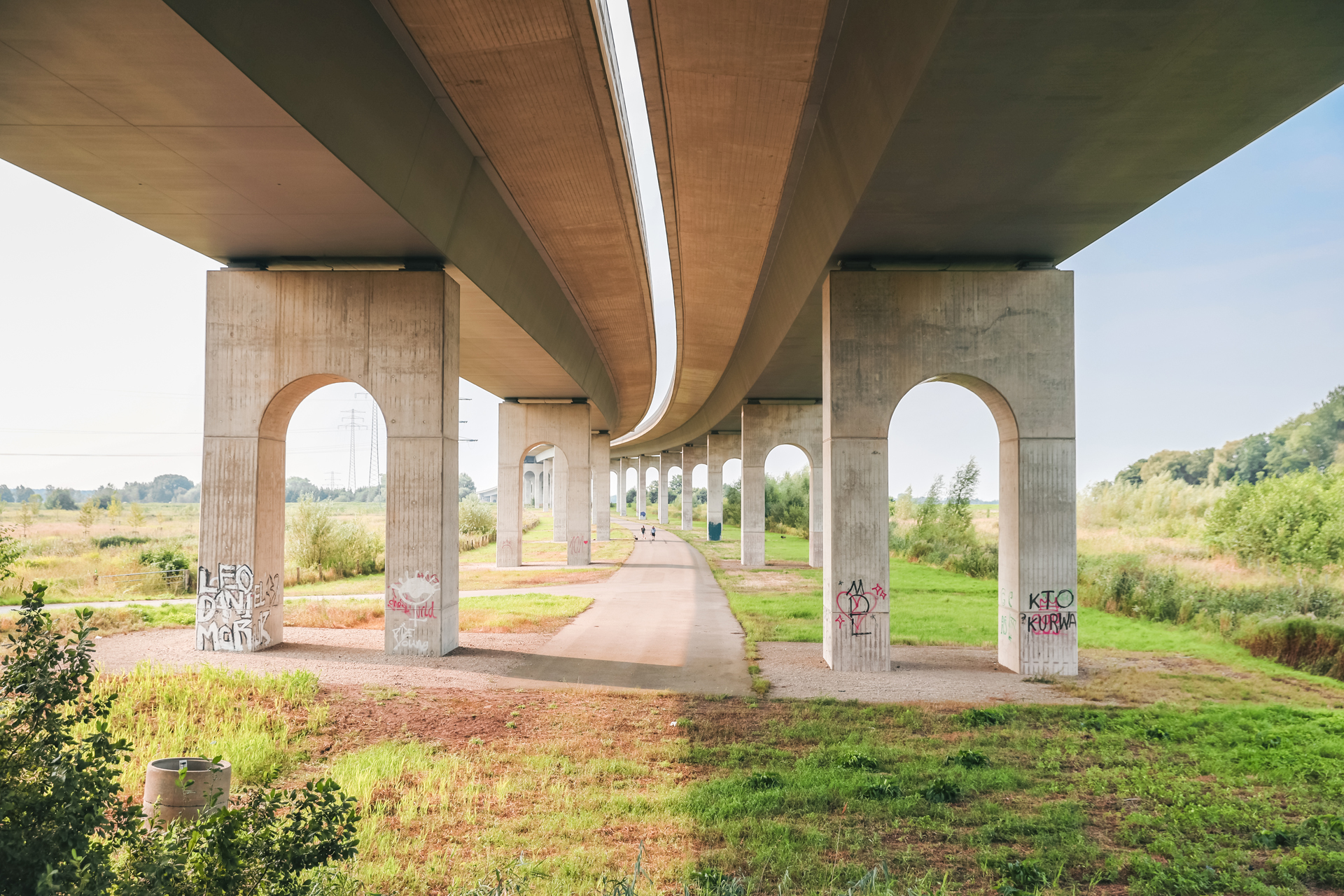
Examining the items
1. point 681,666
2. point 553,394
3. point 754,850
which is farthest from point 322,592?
point 754,850

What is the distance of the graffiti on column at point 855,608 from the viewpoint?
42.6 feet

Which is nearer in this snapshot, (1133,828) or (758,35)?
(1133,828)

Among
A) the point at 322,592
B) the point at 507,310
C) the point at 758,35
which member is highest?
the point at 758,35

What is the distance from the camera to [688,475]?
7112cm

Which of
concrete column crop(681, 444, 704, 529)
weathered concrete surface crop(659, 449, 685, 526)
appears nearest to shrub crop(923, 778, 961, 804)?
concrete column crop(681, 444, 704, 529)

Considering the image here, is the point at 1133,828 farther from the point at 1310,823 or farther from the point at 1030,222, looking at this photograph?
the point at 1030,222

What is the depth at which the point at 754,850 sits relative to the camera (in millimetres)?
6191

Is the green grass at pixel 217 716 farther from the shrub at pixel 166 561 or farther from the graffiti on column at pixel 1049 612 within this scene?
the shrub at pixel 166 561

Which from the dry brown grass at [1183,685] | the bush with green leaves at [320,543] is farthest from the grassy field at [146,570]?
the dry brown grass at [1183,685]

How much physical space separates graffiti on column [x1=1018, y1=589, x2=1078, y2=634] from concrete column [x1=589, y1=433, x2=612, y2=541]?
137 ft

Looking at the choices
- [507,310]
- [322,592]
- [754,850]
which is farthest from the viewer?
[322,592]

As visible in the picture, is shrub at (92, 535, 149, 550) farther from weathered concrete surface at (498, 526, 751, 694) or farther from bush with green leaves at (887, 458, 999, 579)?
bush with green leaves at (887, 458, 999, 579)

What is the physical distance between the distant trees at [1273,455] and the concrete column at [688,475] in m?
32.8

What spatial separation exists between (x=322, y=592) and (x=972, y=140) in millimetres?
21782
